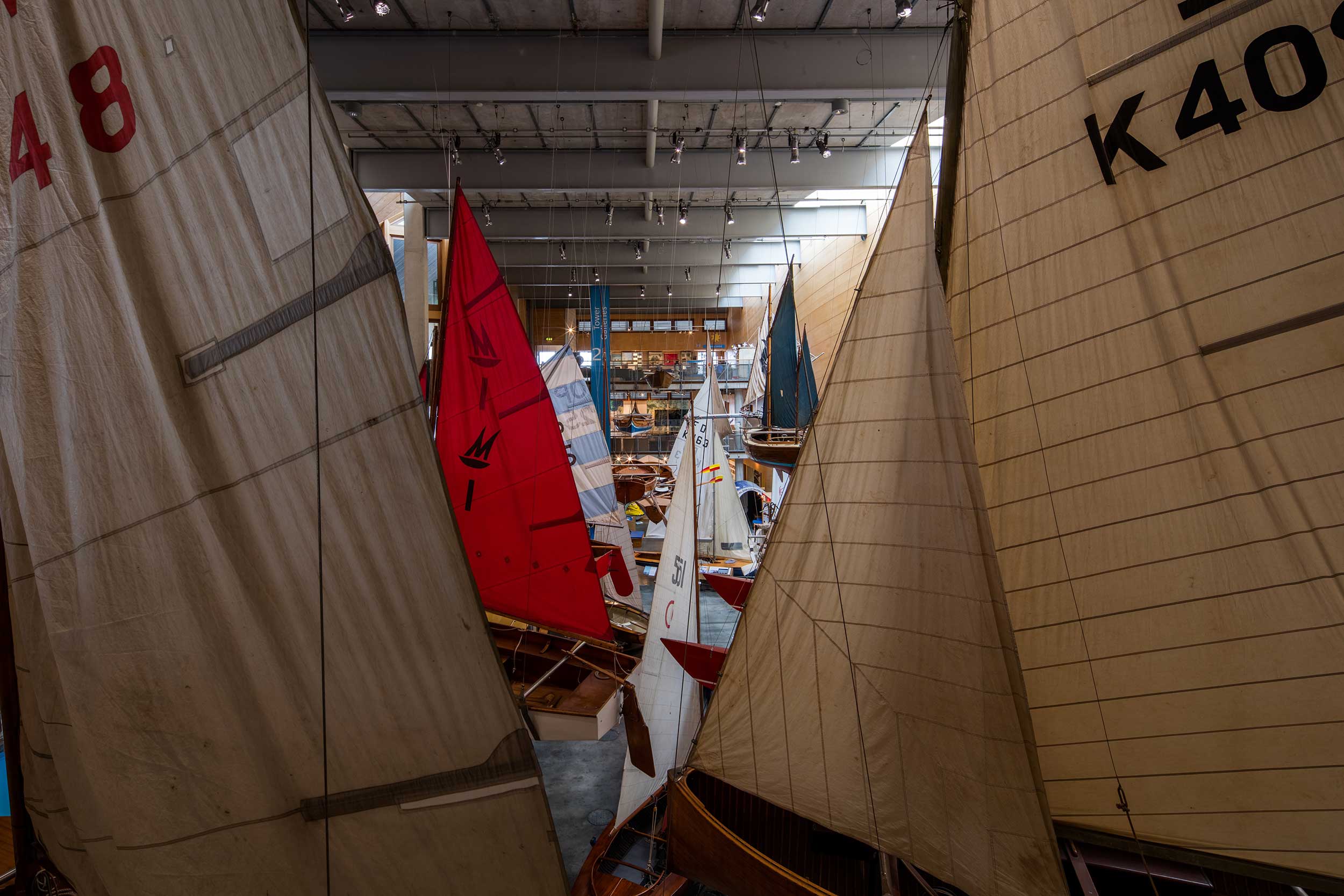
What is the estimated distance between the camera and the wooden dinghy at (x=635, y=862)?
2.41 metres

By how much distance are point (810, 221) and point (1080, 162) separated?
8.22 meters

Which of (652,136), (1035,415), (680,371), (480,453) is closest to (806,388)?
(652,136)

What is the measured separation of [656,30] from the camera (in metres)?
4.33

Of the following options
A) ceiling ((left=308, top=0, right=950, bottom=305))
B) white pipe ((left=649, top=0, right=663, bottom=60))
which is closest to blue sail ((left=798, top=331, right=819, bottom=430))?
ceiling ((left=308, top=0, right=950, bottom=305))

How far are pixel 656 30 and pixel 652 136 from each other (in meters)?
2.02

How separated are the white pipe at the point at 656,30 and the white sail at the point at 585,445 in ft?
8.01

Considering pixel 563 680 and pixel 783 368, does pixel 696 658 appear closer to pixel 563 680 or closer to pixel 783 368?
pixel 563 680

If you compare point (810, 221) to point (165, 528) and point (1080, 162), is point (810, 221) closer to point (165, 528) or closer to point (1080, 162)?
point (1080, 162)

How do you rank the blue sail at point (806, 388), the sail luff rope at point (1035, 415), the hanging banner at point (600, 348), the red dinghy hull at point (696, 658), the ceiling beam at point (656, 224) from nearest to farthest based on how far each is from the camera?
1. the sail luff rope at point (1035, 415)
2. the red dinghy hull at point (696, 658)
3. the blue sail at point (806, 388)
4. the ceiling beam at point (656, 224)
5. the hanging banner at point (600, 348)

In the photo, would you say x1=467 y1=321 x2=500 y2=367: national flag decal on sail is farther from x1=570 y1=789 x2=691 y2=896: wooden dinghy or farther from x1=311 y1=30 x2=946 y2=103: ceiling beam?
x1=311 y1=30 x2=946 y2=103: ceiling beam

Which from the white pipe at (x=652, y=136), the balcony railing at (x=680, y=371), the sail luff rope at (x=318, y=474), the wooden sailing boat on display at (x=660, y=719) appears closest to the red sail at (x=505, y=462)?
the wooden sailing boat on display at (x=660, y=719)

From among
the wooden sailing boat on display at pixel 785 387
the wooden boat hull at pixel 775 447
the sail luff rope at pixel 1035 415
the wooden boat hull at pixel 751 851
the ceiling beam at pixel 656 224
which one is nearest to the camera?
the sail luff rope at pixel 1035 415

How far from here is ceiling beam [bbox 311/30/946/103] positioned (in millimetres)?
4641

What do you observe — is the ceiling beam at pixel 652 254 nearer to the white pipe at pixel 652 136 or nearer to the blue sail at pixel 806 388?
the white pipe at pixel 652 136
